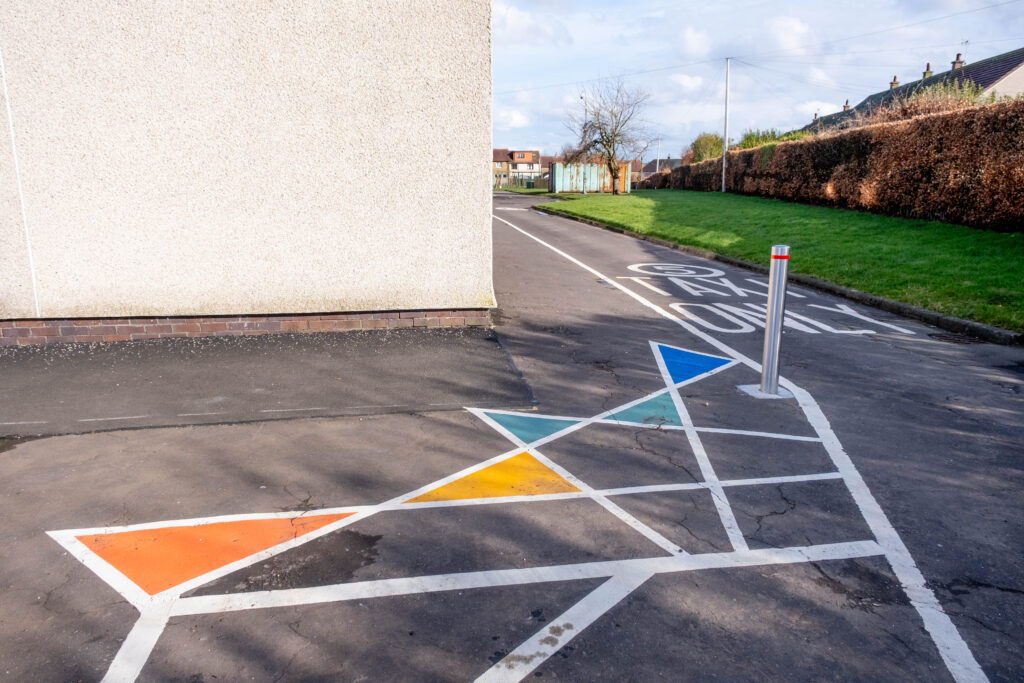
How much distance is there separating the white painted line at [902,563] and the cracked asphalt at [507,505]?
0.05 metres

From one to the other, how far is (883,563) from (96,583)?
3.85 metres

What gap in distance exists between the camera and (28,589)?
295 cm

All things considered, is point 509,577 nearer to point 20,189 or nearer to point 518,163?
point 20,189

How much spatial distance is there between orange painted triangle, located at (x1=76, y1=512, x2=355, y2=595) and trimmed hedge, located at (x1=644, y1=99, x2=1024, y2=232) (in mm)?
15849

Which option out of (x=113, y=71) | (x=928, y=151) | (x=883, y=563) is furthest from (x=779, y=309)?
(x=928, y=151)

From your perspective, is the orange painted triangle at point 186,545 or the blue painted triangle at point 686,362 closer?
the orange painted triangle at point 186,545

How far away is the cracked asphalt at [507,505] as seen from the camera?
2.59 meters

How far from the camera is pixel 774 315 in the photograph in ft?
18.8

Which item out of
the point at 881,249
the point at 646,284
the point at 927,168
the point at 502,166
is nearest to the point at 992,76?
the point at 927,168

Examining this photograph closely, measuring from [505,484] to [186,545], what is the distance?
1.82 m

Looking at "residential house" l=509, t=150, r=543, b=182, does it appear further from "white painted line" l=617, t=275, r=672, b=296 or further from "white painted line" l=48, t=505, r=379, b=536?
"white painted line" l=48, t=505, r=379, b=536

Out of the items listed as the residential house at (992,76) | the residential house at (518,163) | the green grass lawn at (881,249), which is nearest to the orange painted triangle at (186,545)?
the green grass lawn at (881,249)

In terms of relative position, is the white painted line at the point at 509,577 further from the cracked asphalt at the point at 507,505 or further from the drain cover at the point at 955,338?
the drain cover at the point at 955,338

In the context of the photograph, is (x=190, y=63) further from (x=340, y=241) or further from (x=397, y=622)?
(x=397, y=622)
